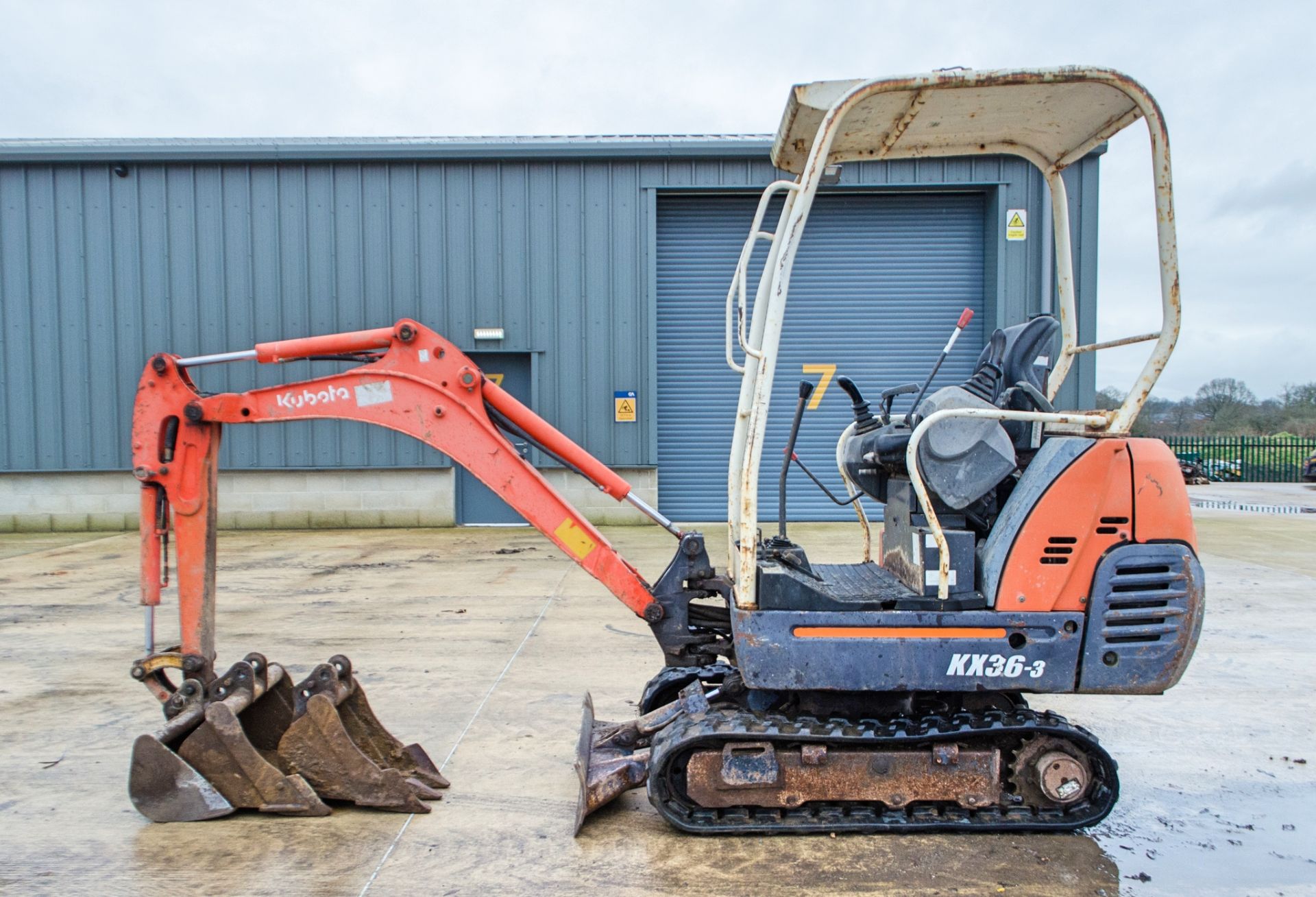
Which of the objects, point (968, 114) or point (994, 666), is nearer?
point (994, 666)

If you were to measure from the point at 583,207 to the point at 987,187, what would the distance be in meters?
6.42

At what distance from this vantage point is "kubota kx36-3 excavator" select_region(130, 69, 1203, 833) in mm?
3533

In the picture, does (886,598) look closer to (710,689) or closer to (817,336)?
(710,689)

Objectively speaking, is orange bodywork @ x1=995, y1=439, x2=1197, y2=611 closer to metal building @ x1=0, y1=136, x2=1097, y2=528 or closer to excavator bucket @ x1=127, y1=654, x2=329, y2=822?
excavator bucket @ x1=127, y1=654, x2=329, y2=822

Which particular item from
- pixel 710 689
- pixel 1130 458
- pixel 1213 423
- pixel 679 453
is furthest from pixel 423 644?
pixel 1213 423

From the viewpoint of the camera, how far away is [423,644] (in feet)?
22.0

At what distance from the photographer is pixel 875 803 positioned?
369 cm

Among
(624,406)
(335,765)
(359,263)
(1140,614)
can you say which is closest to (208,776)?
(335,765)

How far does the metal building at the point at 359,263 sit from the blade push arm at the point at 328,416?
9.75 meters

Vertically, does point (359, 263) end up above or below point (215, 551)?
above

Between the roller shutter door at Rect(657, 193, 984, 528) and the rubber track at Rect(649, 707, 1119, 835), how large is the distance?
1079 centimetres

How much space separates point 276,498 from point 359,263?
3880 mm

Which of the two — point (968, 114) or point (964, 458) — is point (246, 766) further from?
point (968, 114)

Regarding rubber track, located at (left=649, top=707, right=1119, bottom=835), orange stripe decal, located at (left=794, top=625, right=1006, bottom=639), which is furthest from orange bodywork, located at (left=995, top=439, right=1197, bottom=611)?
rubber track, located at (left=649, top=707, right=1119, bottom=835)
